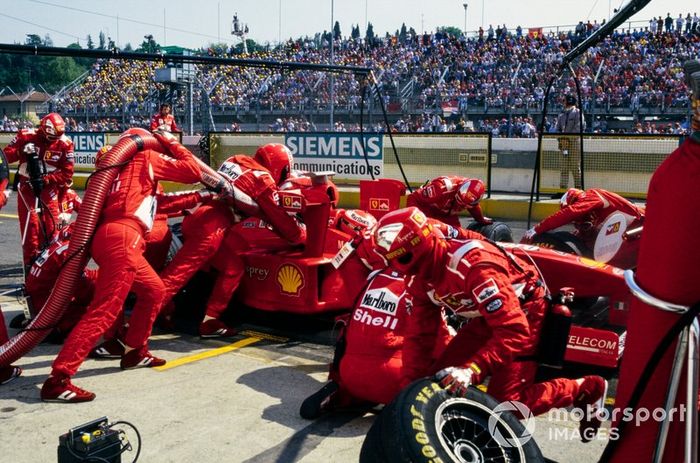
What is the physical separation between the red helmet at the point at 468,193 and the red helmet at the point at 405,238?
326 centimetres

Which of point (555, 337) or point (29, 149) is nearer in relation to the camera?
point (555, 337)

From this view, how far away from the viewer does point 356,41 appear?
4412 centimetres

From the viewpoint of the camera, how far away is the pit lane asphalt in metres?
4.01

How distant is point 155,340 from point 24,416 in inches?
70.0

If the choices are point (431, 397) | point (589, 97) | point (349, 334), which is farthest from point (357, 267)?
point (589, 97)

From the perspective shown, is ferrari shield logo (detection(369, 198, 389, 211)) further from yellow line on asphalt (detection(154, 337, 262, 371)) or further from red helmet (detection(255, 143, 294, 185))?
yellow line on asphalt (detection(154, 337, 262, 371))

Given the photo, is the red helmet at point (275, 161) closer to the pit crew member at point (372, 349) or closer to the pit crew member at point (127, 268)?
the pit crew member at point (127, 268)

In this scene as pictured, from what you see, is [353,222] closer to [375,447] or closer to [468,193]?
[468,193]

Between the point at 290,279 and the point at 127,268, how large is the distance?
162 cm

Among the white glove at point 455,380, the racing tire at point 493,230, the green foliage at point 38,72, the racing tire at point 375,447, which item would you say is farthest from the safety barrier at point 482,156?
the green foliage at point 38,72

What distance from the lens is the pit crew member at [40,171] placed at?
318 inches

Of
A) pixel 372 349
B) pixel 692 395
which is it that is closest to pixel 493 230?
pixel 372 349

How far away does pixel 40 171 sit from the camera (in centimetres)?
816

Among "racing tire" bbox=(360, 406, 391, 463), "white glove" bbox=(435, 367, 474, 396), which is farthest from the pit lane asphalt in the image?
"white glove" bbox=(435, 367, 474, 396)
